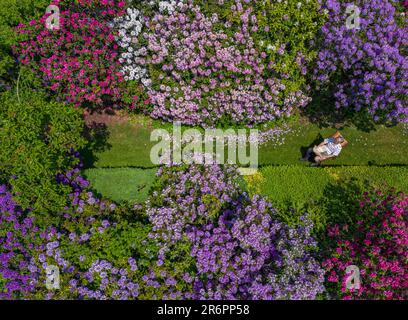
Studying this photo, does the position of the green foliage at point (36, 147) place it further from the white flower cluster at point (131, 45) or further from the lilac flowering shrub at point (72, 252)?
the white flower cluster at point (131, 45)

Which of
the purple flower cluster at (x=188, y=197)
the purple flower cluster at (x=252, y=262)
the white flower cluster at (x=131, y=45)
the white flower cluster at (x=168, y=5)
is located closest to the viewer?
the purple flower cluster at (x=252, y=262)

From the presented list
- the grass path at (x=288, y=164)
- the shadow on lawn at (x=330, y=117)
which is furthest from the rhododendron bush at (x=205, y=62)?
the grass path at (x=288, y=164)

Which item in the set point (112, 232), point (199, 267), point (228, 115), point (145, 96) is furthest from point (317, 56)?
point (112, 232)

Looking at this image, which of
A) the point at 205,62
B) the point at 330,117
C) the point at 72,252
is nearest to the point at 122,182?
the point at 72,252

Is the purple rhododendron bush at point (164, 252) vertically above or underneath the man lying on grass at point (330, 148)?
underneath

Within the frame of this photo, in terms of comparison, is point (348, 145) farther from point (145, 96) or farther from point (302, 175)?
point (145, 96)

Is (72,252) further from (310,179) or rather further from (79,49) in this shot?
(310,179)
